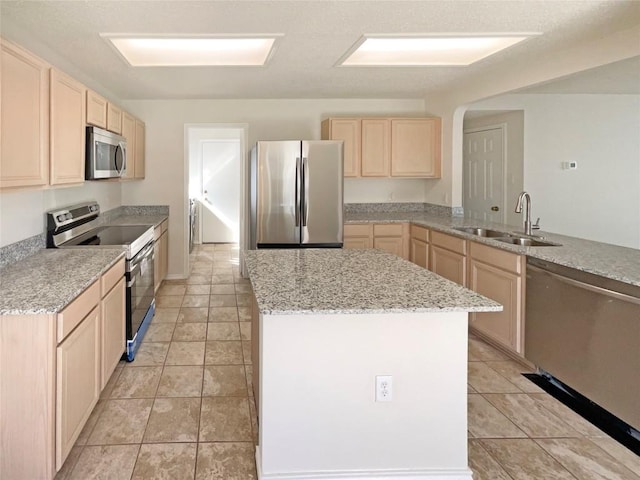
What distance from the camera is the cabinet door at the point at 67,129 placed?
2703 mm

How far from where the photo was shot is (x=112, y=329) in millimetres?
2889

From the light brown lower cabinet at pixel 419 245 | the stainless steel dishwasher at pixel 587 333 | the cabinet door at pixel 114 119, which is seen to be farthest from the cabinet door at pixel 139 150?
the stainless steel dishwasher at pixel 587 333

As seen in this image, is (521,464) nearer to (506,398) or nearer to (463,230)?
(506,398)

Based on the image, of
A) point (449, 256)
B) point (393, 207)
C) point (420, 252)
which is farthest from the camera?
point (393, 207)

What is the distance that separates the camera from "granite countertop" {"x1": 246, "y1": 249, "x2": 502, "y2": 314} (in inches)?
71.2

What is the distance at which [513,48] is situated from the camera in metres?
3.48

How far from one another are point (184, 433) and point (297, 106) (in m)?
4.33

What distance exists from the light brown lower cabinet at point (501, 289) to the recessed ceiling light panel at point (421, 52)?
153 cm

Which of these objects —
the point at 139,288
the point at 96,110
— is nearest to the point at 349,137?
the point at 96,110

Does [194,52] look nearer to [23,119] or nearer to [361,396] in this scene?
[23,119]

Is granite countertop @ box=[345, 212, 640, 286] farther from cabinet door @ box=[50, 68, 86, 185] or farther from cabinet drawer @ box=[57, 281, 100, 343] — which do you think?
cabinet door @ box=[50, 68, 86, 185]

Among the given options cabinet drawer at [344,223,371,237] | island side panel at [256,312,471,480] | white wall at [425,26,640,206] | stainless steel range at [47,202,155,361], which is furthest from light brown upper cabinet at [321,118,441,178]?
island side panel at [256,312,471,480]

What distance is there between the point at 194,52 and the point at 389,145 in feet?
8.08

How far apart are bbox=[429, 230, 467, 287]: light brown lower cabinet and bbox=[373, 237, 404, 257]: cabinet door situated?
574mm
